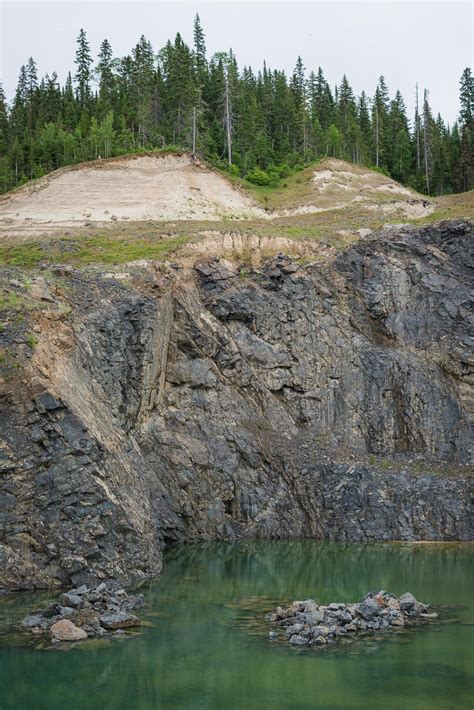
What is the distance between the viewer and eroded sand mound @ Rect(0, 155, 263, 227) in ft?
177

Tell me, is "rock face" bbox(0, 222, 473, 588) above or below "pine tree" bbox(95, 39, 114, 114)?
below

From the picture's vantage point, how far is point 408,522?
124ft

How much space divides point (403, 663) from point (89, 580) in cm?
1228

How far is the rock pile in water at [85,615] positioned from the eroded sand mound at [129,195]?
33.0 m

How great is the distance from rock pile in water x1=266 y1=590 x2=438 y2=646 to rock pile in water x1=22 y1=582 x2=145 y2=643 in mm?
4470

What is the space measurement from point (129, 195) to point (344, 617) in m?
41.7

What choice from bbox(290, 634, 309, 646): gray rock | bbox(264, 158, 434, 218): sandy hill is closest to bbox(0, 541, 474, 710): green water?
bbox(290, 634, 309, 646): gray rock

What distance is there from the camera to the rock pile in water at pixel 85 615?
21.0 meters

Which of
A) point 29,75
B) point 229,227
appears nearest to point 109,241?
point 229,227

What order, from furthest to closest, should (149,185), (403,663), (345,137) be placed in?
(345,137) → (149,185) → (403,663)

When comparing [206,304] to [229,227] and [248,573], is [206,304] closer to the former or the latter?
[229,227]

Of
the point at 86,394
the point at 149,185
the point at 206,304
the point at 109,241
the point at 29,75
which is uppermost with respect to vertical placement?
the point at 29,75

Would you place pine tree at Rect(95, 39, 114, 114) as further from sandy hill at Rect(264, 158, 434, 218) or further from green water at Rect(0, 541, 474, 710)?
green water at Rect(0, 541, 474, 710)

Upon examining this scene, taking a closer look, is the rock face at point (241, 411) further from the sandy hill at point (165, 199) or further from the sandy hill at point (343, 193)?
the sandy hill at point (165, 199)
